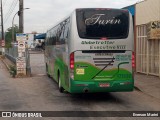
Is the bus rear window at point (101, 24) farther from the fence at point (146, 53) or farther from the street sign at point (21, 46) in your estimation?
the street sign at point (21, 46)

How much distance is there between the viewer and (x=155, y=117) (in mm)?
9445

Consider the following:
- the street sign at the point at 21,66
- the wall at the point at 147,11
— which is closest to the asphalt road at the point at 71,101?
the wall at the point at 147,11

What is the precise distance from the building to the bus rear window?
684 cm

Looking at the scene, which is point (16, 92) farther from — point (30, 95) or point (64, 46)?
point (64, 46)

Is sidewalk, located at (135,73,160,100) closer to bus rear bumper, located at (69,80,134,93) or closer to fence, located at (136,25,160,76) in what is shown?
fence, located at (136,25,160,76)

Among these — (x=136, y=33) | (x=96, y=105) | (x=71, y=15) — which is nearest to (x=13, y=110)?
(x=96, y=105)

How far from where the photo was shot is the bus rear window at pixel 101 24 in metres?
11.5

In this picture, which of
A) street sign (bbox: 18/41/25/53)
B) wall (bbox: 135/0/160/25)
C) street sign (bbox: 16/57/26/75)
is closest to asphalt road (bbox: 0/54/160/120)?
wall (bbox: 135/0/160/25)

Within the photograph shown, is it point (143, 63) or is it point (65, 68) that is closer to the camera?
point (65, 68)

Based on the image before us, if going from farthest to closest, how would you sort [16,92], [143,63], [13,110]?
[143,63], [16,92], [13,110]

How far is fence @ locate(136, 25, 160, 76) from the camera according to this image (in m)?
18.7

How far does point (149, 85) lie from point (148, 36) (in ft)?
14.0

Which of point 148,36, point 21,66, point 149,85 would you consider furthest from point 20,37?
point 149,85

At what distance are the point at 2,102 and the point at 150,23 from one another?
31.6 feet
